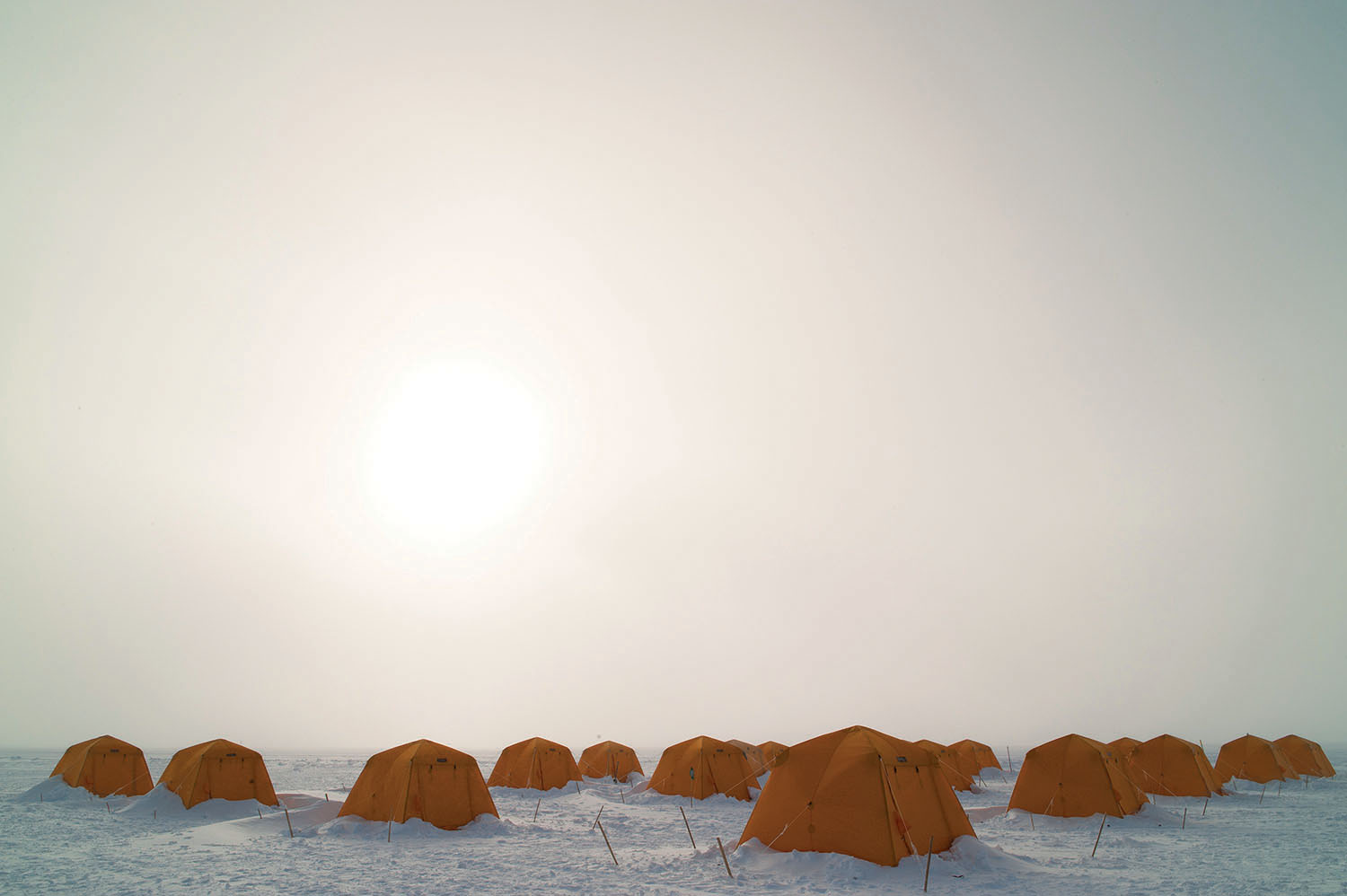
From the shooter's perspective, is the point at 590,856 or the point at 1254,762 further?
the point at 1254,762

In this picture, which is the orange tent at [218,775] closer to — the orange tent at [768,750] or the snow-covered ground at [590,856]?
the snow-covered ground at [590,856]

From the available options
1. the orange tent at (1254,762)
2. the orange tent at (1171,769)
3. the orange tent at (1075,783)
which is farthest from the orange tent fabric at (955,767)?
the orange tent at (1254,762)

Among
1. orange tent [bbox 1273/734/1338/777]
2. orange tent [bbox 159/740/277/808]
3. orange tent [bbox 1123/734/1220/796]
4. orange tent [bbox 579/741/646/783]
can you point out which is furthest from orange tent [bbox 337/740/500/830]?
orange tent [bbox 1273/734/1338/777]

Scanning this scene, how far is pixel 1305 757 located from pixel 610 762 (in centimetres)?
5004

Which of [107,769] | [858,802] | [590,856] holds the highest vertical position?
[858,802]

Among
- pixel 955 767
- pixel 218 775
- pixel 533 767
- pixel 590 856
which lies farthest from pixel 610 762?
pixel 590 856

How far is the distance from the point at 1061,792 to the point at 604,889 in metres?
19.8

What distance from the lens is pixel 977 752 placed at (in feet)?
183

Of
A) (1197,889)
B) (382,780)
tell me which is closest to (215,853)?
(382,780)

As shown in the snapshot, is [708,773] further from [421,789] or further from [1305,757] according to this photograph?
[1305,757]

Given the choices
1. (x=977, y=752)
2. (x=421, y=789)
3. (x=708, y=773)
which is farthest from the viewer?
(x=977, y=752)

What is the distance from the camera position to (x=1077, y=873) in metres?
17.0

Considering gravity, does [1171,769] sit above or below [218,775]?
above

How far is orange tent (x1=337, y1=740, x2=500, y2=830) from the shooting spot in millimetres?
23828
